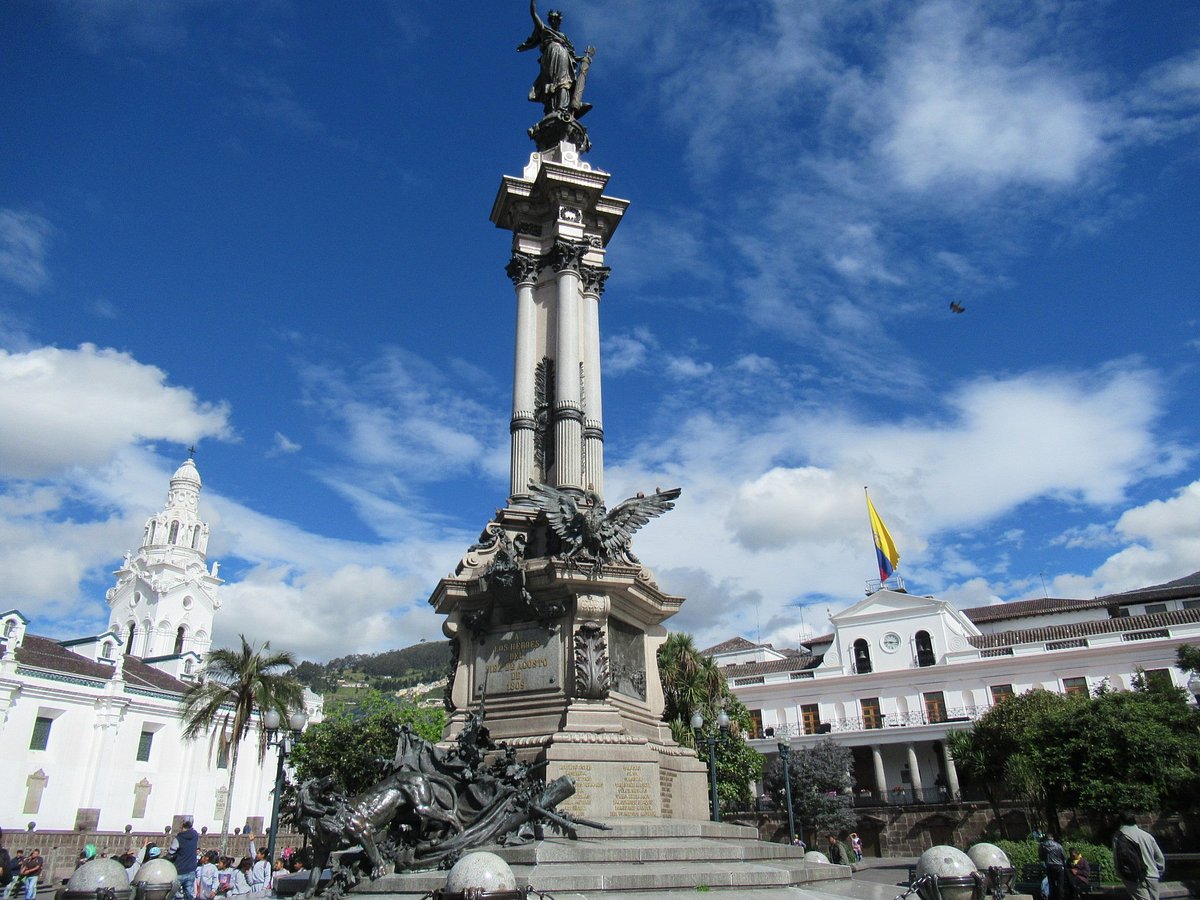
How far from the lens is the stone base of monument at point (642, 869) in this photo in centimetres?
865

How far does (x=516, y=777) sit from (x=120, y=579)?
8538 cm

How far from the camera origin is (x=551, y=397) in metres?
17.0

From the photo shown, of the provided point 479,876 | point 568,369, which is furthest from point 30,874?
point 479,876

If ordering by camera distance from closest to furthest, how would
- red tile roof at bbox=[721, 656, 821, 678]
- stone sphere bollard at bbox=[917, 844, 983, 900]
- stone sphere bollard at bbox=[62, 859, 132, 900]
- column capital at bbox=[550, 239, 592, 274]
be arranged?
stone sphere bollard at bbox=[917, 844, 983, 900]
stone sphere bollard at bbox=[62, 859, 132, 900]
column capital at bbox=[550, 239, 592, 274]
red tile roof at bbox=[721, 656, 821, 678]

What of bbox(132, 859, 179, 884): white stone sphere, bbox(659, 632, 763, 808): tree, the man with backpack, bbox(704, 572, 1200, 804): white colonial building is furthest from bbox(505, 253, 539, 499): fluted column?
bbox(704, 572, 1200, 804): white colonial building

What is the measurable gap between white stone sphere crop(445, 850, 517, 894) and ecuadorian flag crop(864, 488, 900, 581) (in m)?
51.3

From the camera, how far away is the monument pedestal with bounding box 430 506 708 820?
12.0 m

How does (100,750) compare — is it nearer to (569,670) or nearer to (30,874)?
(30,874)

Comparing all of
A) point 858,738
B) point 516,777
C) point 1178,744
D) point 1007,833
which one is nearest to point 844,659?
point 858,738

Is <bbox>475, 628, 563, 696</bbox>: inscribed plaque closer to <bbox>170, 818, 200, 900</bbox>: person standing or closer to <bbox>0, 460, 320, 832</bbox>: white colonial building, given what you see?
<bbox>170, 818, 200, 900</bbox>: person standing

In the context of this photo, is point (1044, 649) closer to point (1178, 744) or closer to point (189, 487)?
Answer: point (1178, 744)

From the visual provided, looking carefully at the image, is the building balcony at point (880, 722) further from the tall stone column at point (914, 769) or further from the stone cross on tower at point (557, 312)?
the stone cross on tower at point (557, 312)

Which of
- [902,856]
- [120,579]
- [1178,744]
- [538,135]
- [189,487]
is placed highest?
[189,487]

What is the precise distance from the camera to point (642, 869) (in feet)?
30.8
